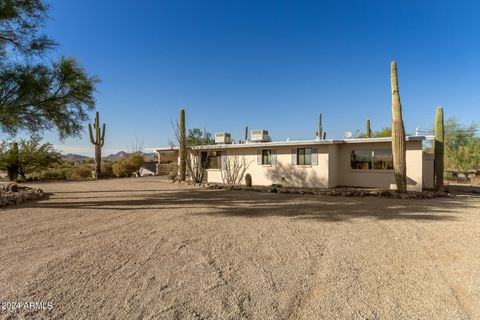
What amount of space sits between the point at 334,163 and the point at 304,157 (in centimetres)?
156

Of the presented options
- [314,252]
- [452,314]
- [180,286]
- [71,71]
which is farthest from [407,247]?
[71,71]

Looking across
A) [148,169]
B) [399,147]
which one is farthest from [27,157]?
[399,147]

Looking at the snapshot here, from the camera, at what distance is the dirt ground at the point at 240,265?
2773 millimetres

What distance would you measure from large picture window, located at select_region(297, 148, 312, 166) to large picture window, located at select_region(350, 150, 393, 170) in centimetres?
215

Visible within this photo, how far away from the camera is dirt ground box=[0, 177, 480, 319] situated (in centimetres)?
277

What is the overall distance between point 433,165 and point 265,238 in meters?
12.4

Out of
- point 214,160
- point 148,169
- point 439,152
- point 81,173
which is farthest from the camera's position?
point 148,169

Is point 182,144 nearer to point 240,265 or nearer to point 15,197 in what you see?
point 15,197

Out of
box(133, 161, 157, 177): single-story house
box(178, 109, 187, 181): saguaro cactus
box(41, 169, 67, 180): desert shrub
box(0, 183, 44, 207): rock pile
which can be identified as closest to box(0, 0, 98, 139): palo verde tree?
box(0, 183, 44, 207): rock pile

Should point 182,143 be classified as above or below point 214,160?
above

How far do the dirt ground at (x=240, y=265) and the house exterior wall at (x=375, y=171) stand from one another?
5.52 meters

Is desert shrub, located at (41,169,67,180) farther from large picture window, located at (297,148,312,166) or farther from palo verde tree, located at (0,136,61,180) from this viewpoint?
large picture window, located at (297,148,312,166)

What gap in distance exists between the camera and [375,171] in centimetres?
1345

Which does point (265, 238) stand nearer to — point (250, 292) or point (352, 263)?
point (352, 263)
